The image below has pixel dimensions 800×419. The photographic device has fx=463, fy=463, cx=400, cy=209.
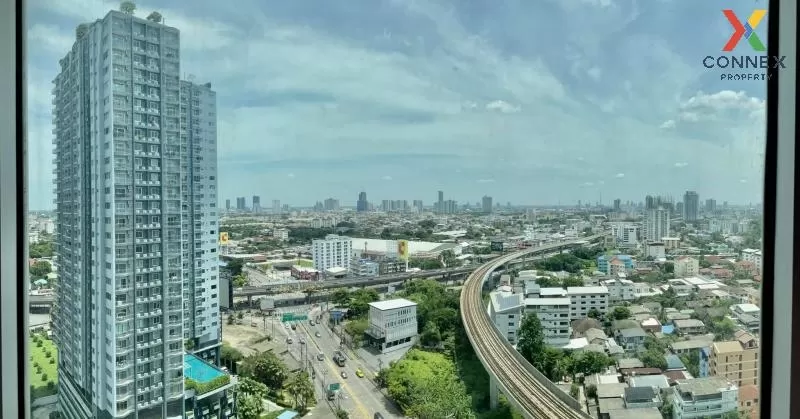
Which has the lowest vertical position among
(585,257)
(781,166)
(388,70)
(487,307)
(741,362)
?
(741,362)

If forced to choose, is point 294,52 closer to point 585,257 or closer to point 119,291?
point 119,291

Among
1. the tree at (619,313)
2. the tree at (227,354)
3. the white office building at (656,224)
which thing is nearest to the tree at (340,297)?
the tree at (227,354)

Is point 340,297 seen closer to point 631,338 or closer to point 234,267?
point 234,267

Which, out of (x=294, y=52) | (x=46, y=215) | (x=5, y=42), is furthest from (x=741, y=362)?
(x=5, y=42)

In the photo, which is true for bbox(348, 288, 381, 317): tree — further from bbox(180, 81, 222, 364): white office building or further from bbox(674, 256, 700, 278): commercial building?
bbox(674, 256, 700, 278): commercial building

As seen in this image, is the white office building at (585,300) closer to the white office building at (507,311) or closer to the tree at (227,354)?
the white office building at (507,311)

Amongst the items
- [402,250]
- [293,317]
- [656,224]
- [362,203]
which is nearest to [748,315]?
[656,224]
